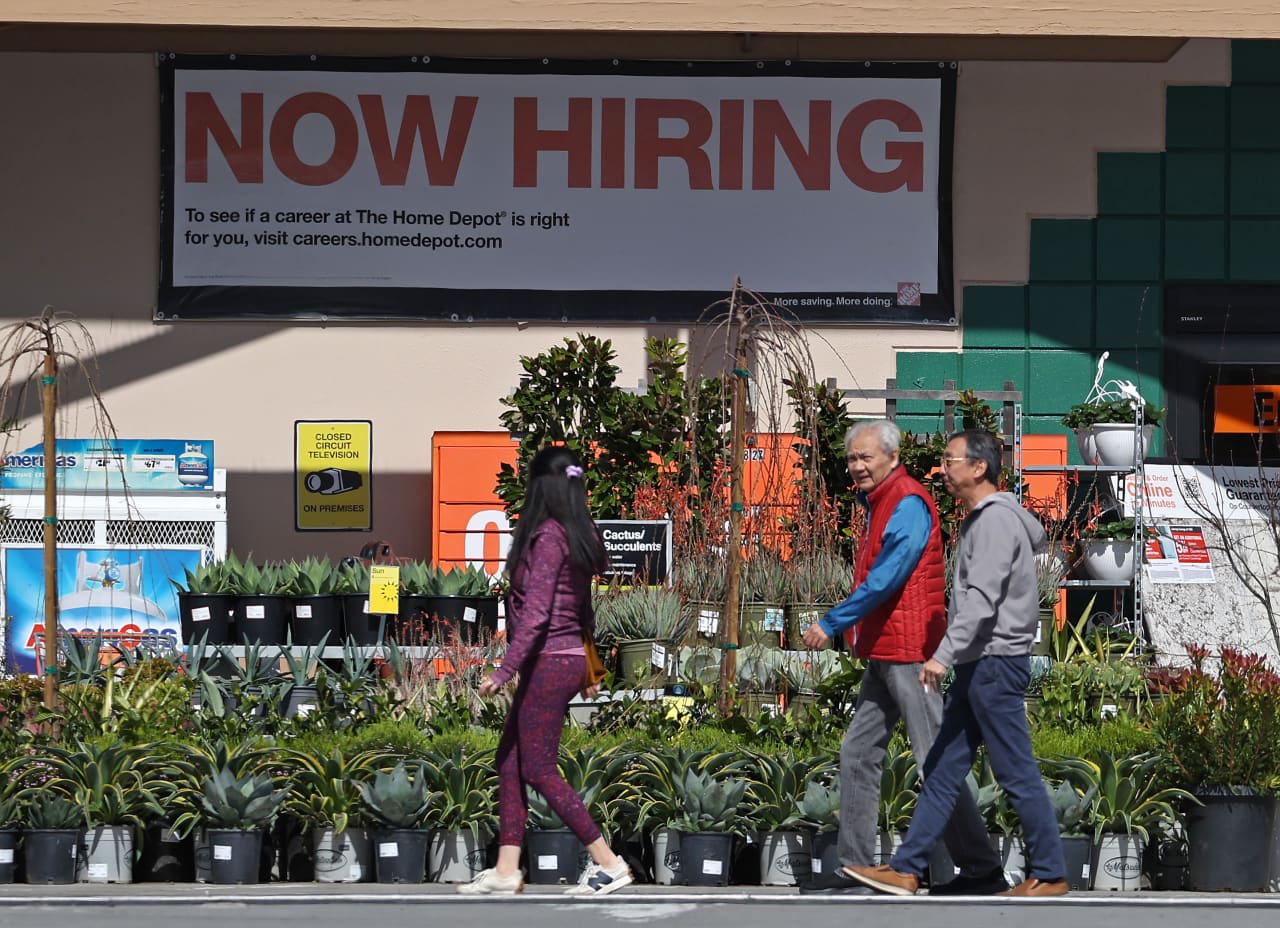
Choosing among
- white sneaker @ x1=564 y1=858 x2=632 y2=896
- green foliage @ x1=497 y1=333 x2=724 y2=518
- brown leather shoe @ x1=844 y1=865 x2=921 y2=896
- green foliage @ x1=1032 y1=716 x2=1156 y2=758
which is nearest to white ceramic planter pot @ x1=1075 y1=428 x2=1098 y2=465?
green foliage @ x1=497 y1=333 x2=724 y2=518

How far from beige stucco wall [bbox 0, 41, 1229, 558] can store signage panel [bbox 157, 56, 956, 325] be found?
201mm

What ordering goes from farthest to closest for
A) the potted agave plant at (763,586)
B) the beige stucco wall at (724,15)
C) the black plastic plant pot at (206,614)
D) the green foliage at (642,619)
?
the beige stucco wall at (724,15), the potted agave plant at (763,586), the black plastic plant pot at (206,614), the green foliage at (642,619)

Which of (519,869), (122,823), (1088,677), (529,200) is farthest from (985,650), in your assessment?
(529,200)

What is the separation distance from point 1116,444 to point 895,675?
543 cm

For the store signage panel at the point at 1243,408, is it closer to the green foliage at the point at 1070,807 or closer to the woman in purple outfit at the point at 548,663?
the green foliage at the point at 1070,807

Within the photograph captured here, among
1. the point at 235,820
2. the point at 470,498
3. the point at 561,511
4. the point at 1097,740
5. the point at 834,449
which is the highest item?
the point at 834,449

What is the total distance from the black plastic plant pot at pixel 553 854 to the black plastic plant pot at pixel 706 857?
427 millimetres

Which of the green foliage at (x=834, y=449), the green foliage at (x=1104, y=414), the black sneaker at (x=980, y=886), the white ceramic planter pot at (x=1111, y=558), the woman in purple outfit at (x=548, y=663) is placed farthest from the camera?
the green foliage at (x=1104, y=414)

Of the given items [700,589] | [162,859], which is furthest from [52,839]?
[700,589]

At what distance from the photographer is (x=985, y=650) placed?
20.2 ft

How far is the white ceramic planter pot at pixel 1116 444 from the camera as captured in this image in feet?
36.6

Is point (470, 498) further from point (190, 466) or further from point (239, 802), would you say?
point (239, 802)

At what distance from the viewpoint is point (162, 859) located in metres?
6.75

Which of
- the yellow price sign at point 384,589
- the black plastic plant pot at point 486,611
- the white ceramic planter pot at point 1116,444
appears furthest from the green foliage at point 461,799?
the white ceramic planter pot at point 1116,444
